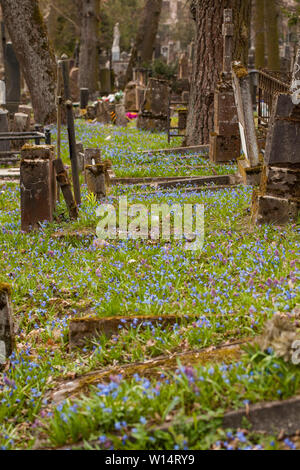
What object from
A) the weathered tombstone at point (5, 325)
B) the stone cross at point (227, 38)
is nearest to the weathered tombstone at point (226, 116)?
the stone cross at point (227, 38)

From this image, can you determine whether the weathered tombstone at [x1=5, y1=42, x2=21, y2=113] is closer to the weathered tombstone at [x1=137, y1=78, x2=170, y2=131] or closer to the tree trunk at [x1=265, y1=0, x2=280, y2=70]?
the weathered tombstone at [x1=137, y1=78, x2=170, y2=131]

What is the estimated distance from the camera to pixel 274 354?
3.50m

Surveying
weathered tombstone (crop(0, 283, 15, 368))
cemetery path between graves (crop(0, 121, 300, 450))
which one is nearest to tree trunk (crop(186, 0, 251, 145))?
cemetery path between graves (crop(0, 121, 300, 450))

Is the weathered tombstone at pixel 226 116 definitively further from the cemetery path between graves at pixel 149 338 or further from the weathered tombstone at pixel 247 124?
the cemetery path between graves at pixel 149 338

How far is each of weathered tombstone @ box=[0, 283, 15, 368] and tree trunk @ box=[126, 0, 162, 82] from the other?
2729 cm

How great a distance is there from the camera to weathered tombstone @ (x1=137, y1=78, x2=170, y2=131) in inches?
752

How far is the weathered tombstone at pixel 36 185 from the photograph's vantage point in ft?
25.6

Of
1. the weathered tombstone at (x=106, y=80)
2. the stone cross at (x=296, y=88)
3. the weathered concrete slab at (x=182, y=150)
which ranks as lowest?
the weathered concrete slab at (x=182, y=150)

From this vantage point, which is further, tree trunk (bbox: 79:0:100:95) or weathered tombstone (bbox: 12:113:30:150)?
tree trunk (bbox: 79:0:100:95)

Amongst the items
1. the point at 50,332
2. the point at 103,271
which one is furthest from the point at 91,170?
the point at 50,332

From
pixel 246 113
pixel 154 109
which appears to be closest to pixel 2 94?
pixel 154 109

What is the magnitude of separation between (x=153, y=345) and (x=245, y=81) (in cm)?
610

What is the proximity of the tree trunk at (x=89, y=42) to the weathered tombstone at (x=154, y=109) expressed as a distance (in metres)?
10.2

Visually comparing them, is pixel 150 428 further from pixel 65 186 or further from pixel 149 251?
pixel 65 186
